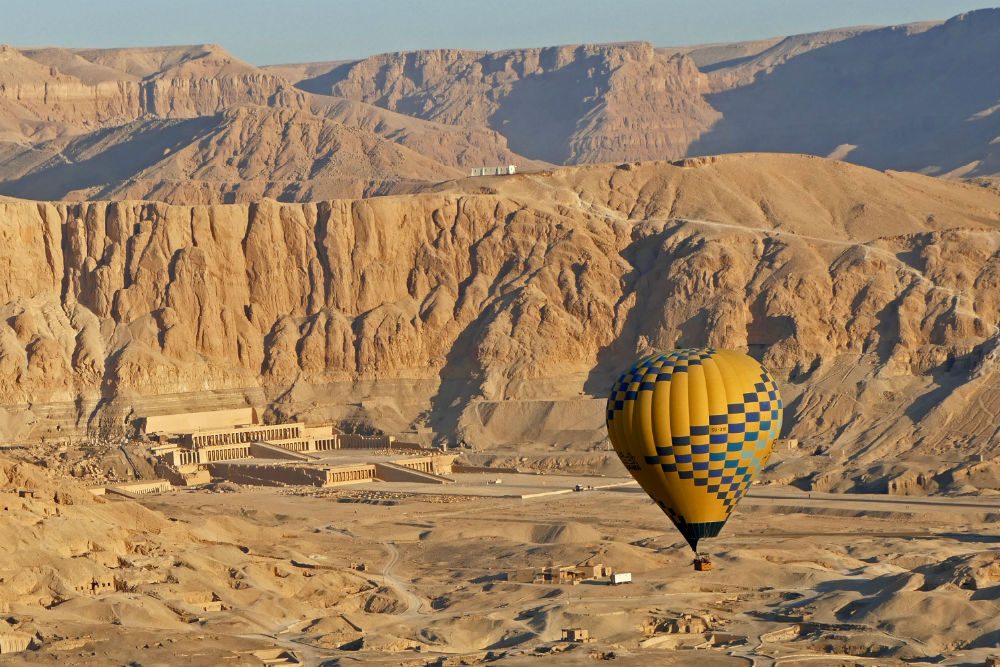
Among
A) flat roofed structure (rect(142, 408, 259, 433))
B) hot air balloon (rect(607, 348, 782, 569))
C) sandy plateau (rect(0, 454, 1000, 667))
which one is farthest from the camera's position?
flat roofed structure (rect(142, 408, 259, 433))

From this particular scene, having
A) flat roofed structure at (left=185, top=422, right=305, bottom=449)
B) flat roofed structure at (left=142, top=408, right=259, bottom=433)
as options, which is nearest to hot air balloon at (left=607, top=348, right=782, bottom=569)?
flat roofed structure at (left=185, top=422, right=305, bottom=449)

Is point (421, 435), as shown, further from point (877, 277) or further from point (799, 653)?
point (799, 653)

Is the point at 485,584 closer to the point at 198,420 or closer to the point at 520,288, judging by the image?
the point at 198,420

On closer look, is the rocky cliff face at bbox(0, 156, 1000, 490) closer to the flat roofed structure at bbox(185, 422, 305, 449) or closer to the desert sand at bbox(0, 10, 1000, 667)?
the desert sand at bbox(0, 10, 1000, 667)

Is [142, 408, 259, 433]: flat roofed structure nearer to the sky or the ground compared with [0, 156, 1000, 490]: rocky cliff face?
nearer to the ground

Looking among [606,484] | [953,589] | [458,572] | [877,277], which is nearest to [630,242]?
[877,277]

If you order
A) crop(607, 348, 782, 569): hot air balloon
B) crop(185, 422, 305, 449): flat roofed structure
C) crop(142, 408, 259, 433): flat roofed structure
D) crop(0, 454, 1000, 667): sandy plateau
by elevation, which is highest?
crop(607, 348, 782, 569): hot air balloon

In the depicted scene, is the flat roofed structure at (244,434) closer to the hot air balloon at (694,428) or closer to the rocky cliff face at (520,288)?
the rocky cliff face at (520,288)
